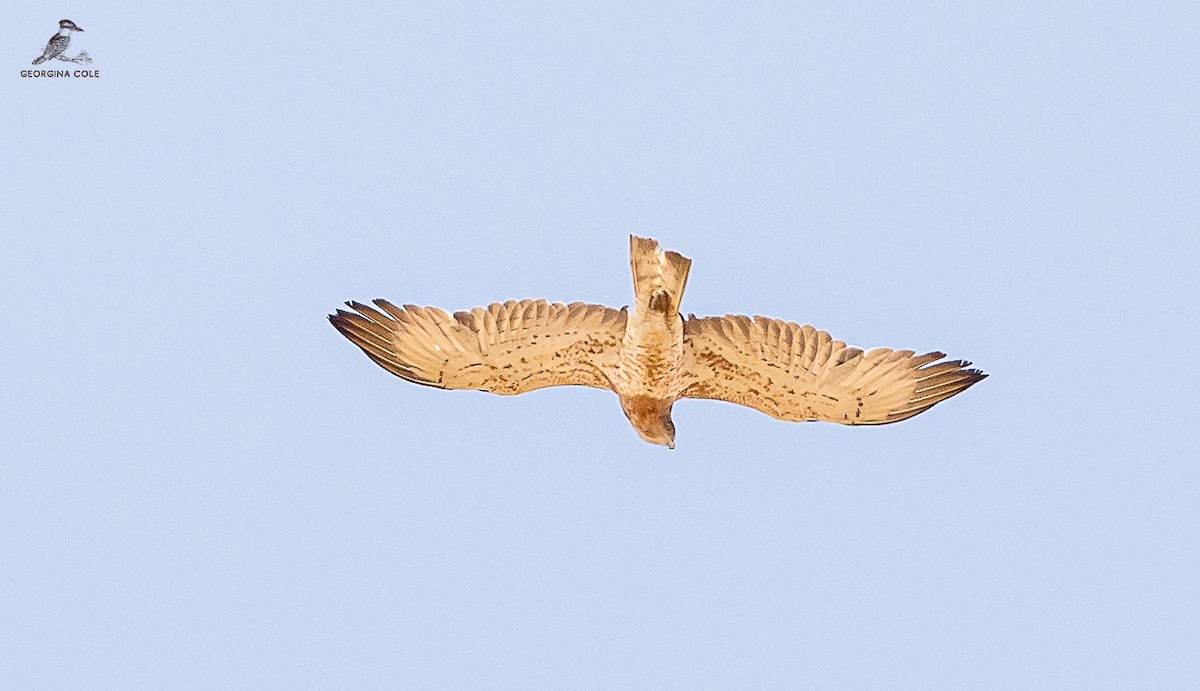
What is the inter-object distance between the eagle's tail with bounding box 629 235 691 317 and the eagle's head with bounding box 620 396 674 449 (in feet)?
3.08

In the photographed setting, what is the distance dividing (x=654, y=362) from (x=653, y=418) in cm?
50

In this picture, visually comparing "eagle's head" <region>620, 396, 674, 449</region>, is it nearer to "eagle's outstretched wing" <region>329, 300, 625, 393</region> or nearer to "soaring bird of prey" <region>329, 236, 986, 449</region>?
"soaring bird of prey" <region>329, 236, 986, 449</region>

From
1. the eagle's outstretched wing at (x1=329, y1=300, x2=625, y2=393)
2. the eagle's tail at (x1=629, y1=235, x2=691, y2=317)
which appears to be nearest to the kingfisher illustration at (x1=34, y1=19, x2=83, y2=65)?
the eagle's outstretched wing at (x1=329, y1=300, x2=625, y2=393)

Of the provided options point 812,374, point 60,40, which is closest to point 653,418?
point 812,374

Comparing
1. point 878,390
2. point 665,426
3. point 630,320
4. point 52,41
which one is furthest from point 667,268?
point 52,41

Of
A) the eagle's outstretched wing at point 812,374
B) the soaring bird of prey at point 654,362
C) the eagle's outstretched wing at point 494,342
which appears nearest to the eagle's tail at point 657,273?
the soaring bird of prey at point 654,362

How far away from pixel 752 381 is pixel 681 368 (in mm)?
632

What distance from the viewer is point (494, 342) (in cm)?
1213

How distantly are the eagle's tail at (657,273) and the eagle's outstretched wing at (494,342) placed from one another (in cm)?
63

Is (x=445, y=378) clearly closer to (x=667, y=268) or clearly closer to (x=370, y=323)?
(x=370, y=323)

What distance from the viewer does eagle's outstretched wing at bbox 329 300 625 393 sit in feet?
39.4

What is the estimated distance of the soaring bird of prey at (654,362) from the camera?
39.3ft

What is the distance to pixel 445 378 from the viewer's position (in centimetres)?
1232

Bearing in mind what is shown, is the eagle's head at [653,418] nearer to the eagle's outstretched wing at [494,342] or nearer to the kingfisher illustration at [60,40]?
the eagle's outstretched wing at [494,342]
